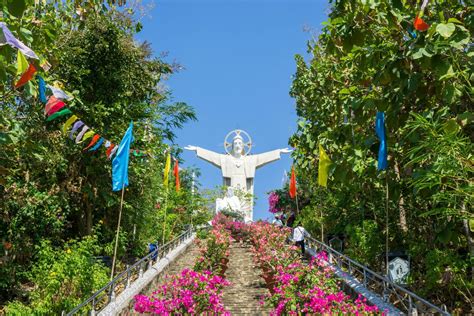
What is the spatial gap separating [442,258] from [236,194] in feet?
67.2

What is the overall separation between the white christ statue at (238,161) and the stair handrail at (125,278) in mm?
8244

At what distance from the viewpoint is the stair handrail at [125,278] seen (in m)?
8.57

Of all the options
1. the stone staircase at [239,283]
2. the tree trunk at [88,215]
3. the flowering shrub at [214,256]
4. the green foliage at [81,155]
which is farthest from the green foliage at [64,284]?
the tree trunk at [88,215]

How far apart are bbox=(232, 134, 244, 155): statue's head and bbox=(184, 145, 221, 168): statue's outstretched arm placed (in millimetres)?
1095

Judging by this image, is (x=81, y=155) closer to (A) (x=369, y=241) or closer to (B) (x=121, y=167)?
(B) (x=121, y=167)

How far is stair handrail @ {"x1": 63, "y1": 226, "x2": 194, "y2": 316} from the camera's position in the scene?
857cm

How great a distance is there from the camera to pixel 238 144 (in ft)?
101

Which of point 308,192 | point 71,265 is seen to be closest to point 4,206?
point 71,265

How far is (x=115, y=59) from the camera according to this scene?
14.3 meters

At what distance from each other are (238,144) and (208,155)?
1.99m

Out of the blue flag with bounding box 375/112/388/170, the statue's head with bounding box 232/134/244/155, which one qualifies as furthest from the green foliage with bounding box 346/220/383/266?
the statue's head with bounding box 232/134/244/155

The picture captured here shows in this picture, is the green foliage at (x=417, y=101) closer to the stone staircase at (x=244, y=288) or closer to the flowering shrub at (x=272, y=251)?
the flowering shrub at (x=272, y=251)

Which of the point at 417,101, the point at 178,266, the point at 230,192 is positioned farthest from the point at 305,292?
the point at 230,192

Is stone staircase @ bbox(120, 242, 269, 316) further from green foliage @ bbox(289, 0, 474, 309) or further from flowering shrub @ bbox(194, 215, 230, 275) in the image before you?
green foliage @ bbox(289, 0, 474, 309)
